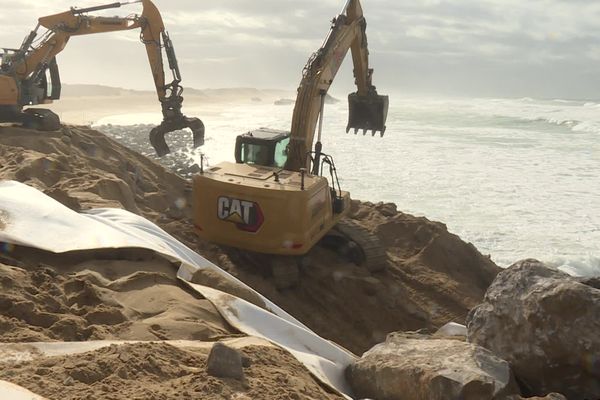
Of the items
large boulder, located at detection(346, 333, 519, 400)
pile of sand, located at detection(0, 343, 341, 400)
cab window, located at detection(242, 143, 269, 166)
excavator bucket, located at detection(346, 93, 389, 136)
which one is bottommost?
large boulder, located at detection(346, 333, 519, 400)

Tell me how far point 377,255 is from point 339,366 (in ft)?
13.8

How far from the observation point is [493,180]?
1697 centimetres

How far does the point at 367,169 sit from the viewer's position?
18719mm

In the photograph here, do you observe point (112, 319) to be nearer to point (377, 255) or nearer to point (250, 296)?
point (250, 296)

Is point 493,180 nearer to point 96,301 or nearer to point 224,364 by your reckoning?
point 96,301

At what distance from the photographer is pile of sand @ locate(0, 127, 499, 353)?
281 inches

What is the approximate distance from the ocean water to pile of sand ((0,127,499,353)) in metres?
1.91

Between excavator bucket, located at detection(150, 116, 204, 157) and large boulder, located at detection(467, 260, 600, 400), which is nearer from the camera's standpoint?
large boulder, located at detection(467, 260, 600, 400)

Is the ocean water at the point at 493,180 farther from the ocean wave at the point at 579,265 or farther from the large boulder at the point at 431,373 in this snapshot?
the large boulder at the point at 431,373

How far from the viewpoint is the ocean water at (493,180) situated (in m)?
11.4

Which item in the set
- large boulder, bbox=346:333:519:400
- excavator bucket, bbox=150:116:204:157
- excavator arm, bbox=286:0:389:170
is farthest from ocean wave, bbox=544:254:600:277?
large boulder, bbox=346:333:519:400

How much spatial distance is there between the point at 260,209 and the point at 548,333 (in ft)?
12.8

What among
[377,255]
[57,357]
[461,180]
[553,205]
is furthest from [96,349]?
[461,180]

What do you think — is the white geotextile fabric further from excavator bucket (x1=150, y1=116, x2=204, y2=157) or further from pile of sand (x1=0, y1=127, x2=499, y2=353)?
excavator bucket (x1=150, y1=116, x2=204, y2=157)
